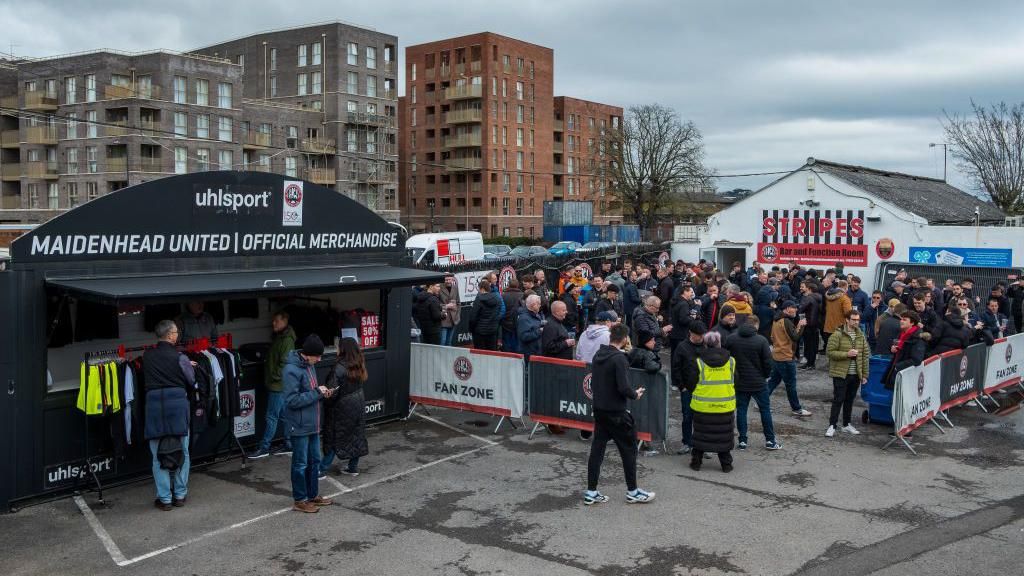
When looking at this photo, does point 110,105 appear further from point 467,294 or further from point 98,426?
point 98,426

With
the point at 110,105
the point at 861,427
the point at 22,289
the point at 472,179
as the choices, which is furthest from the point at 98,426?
the point at 472,179

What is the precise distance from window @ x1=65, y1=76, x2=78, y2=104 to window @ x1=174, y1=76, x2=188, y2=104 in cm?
851

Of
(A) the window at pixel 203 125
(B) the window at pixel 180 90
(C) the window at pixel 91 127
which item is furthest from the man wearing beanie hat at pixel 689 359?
(C) the window at pixel 91 127

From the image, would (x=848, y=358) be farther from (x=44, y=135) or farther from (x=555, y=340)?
(x=44, y=135)

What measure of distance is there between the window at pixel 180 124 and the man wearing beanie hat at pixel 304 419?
58.3 metres

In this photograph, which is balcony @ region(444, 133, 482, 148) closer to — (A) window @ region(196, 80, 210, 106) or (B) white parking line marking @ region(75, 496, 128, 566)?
(A) window @ region(196, 80, 210, 106)

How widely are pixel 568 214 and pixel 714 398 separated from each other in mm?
64550

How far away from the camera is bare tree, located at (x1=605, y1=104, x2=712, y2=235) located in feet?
232

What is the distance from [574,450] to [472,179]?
77413 mm

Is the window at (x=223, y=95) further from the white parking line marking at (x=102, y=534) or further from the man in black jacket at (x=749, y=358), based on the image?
the man in black jacket at (x=749, y=358)

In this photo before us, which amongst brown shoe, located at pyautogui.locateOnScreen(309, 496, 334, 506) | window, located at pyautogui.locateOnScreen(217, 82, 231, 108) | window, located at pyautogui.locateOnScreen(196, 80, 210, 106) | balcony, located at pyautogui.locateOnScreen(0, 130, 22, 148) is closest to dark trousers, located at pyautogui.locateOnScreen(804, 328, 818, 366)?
brown shoe, located at pyautogui.locateOnScreen(309, 496, 334, 506)

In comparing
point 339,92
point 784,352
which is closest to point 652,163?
point 339,92

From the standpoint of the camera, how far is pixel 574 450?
1110cm

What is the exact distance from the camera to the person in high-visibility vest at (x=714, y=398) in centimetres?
986
